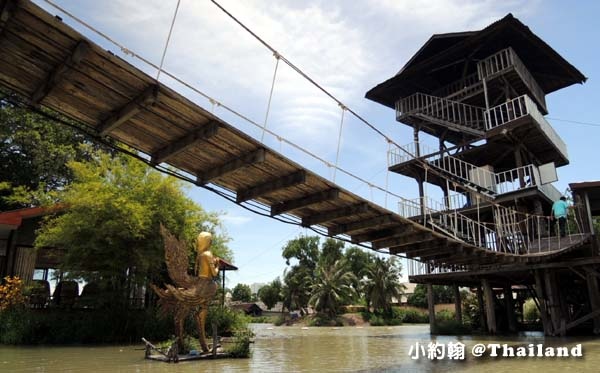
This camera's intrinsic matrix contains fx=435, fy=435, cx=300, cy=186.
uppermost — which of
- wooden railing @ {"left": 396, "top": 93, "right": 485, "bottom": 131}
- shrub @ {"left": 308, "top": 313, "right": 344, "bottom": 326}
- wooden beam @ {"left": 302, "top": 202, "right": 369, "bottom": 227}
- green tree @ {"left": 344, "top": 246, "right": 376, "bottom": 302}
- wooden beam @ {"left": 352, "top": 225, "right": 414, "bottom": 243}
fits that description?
wooden railing @ {"left": 396, "top": 93, "right": 485, "bottom": 131}

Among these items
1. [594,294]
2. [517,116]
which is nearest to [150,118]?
[594,294]

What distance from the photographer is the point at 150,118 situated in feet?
16.4

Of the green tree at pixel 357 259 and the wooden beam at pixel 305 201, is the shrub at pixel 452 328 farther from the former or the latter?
the green tree at pixel 357 259

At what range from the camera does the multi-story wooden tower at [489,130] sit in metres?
17.1

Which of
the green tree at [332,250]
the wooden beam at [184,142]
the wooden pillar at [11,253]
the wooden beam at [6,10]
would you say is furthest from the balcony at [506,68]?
the green tree at [332,250]

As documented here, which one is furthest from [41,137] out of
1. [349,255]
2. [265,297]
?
[265,297]

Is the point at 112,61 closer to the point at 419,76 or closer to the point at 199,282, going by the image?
the point at 199,282

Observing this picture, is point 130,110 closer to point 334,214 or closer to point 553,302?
point 334,214

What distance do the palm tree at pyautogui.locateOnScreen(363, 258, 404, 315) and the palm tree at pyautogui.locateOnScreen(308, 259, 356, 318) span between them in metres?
2.09

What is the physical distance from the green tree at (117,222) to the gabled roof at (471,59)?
1258 cm

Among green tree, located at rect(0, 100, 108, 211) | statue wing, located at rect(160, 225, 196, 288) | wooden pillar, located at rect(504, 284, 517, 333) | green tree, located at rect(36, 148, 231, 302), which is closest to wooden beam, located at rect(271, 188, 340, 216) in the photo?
statue wing, located at rect(160, 225, 196, 288)

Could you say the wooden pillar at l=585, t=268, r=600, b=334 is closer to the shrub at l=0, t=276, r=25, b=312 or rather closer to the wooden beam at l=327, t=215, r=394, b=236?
the wooden beam at l=327, t=215, r=394, b=236

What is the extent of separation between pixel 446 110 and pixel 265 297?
42.7 m

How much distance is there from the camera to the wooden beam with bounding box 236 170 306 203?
6379 mm
